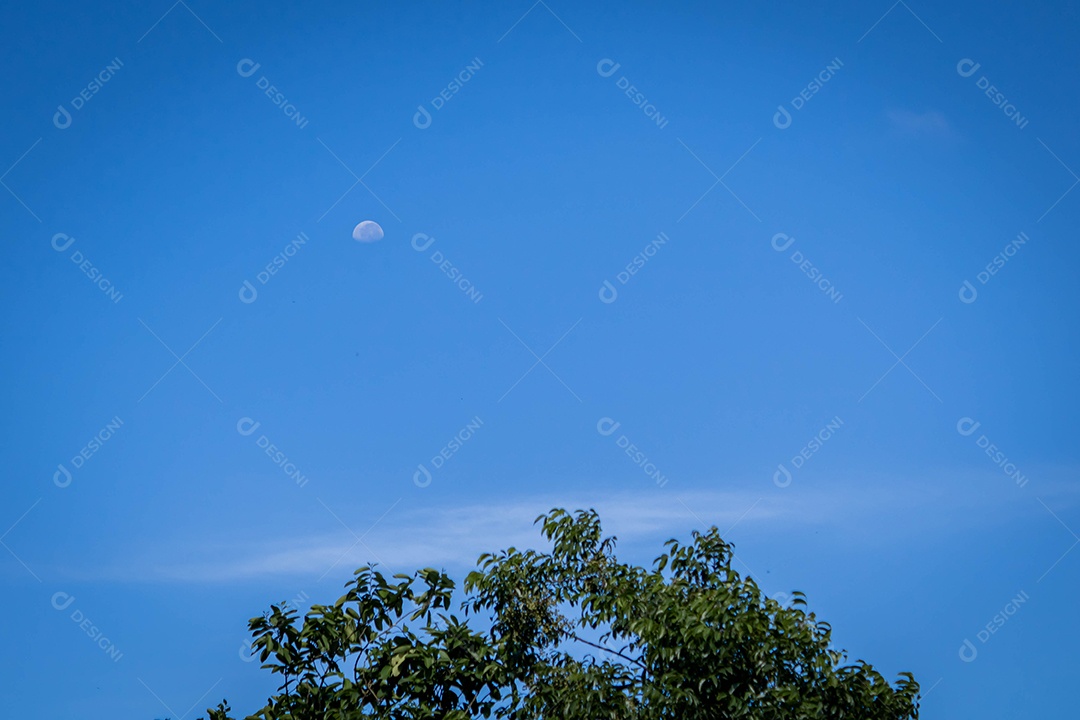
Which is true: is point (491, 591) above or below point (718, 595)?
above

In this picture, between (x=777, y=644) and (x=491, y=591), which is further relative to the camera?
(x=491, y=591)

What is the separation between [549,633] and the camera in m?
11.4

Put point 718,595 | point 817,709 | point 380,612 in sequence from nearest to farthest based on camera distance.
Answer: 1. point 817,709
2. point 718,595
3. point 380,612

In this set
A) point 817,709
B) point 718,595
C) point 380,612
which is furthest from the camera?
point 380,612

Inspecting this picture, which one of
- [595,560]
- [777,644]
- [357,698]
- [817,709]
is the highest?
[595,560]

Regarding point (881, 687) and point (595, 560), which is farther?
point (595, 560)

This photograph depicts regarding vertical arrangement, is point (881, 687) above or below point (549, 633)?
below

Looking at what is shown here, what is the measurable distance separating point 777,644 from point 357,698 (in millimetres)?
4376

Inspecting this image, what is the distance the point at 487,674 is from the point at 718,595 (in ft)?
8.61

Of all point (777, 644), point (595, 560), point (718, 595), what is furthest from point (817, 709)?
point (595, 560)

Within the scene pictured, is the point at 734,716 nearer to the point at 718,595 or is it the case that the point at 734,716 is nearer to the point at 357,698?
the point at 718,595

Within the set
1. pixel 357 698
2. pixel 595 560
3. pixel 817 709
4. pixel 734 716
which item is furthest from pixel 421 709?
pixel 817 709

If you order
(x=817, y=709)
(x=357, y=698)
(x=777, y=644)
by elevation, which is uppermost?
(x=357, y=698)

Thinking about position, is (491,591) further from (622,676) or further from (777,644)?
(777,644)
